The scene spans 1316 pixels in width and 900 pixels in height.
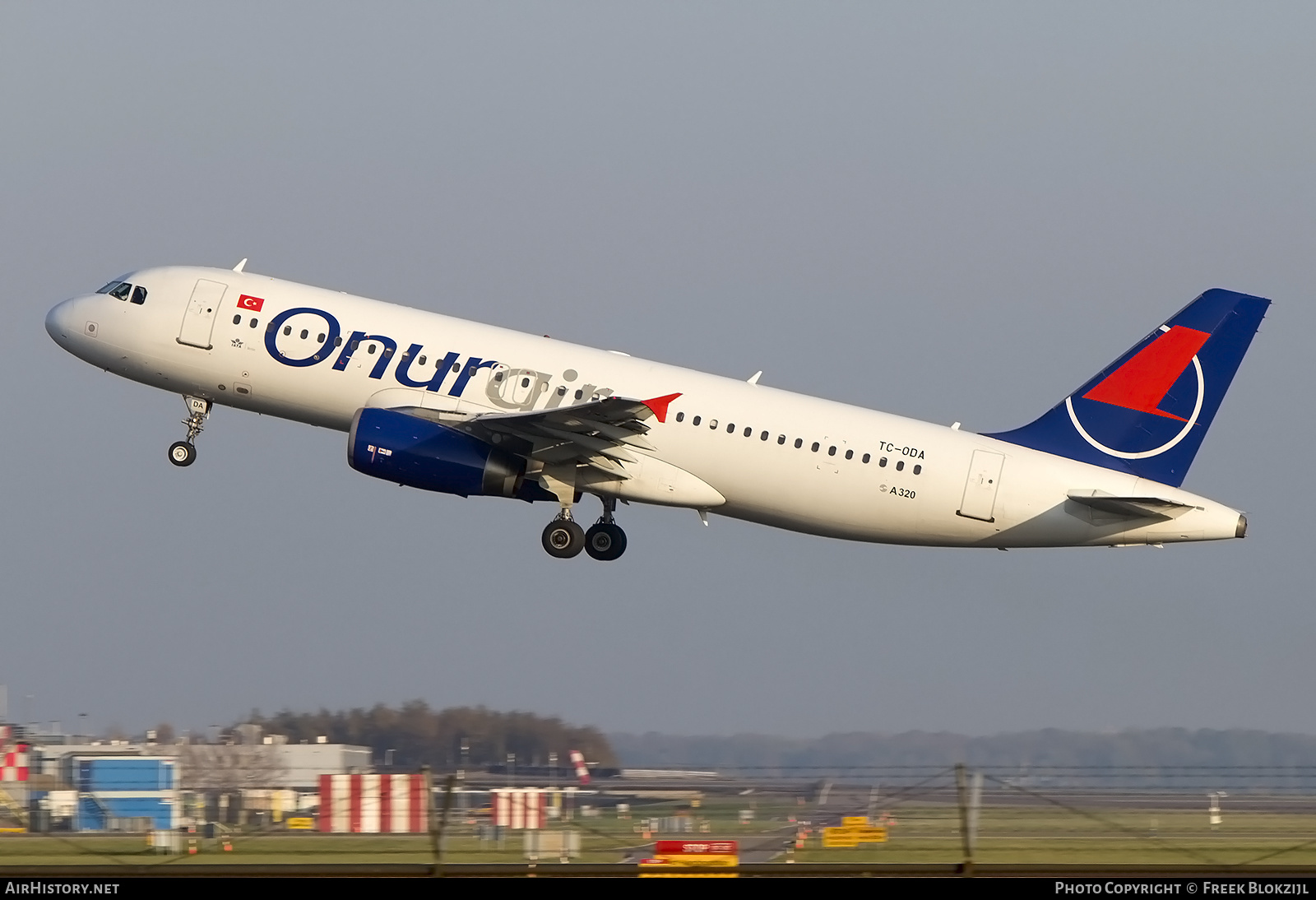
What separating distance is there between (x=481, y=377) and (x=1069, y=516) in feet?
46.4

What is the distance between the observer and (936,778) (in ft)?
72.0

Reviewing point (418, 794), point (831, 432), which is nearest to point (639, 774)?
point (418, 794)

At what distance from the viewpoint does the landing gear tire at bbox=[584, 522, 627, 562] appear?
1602 inches

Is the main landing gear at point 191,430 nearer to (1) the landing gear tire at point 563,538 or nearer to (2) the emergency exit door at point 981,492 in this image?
(1) the landing gear tire at point 563,538

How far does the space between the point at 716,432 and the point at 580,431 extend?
3.25 metres

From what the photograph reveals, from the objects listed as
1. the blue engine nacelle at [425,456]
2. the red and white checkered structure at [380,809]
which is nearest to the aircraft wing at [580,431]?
the blue engine nacelle at [425,456]

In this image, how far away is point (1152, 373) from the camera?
38844 millimetres

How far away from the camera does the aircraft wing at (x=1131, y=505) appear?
36.5 metres

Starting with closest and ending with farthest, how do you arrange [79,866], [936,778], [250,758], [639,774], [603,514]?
1. [936,778]
2. [79,866]
3. [639,774]
4. [250,758]
5. [603,514]

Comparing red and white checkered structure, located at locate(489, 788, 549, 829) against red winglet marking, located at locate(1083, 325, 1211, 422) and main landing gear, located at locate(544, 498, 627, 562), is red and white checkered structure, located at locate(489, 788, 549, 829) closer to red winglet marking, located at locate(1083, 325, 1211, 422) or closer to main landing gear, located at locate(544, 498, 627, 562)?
main landing gear, located at locate(544, 498, 627, 562)

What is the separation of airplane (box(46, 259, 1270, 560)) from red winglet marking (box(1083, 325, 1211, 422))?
0.04 meters

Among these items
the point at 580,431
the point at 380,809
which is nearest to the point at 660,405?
the point at 580,431

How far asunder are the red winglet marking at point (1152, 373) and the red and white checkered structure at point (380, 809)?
21.1 meters

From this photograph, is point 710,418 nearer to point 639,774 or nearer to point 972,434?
point 972,434
